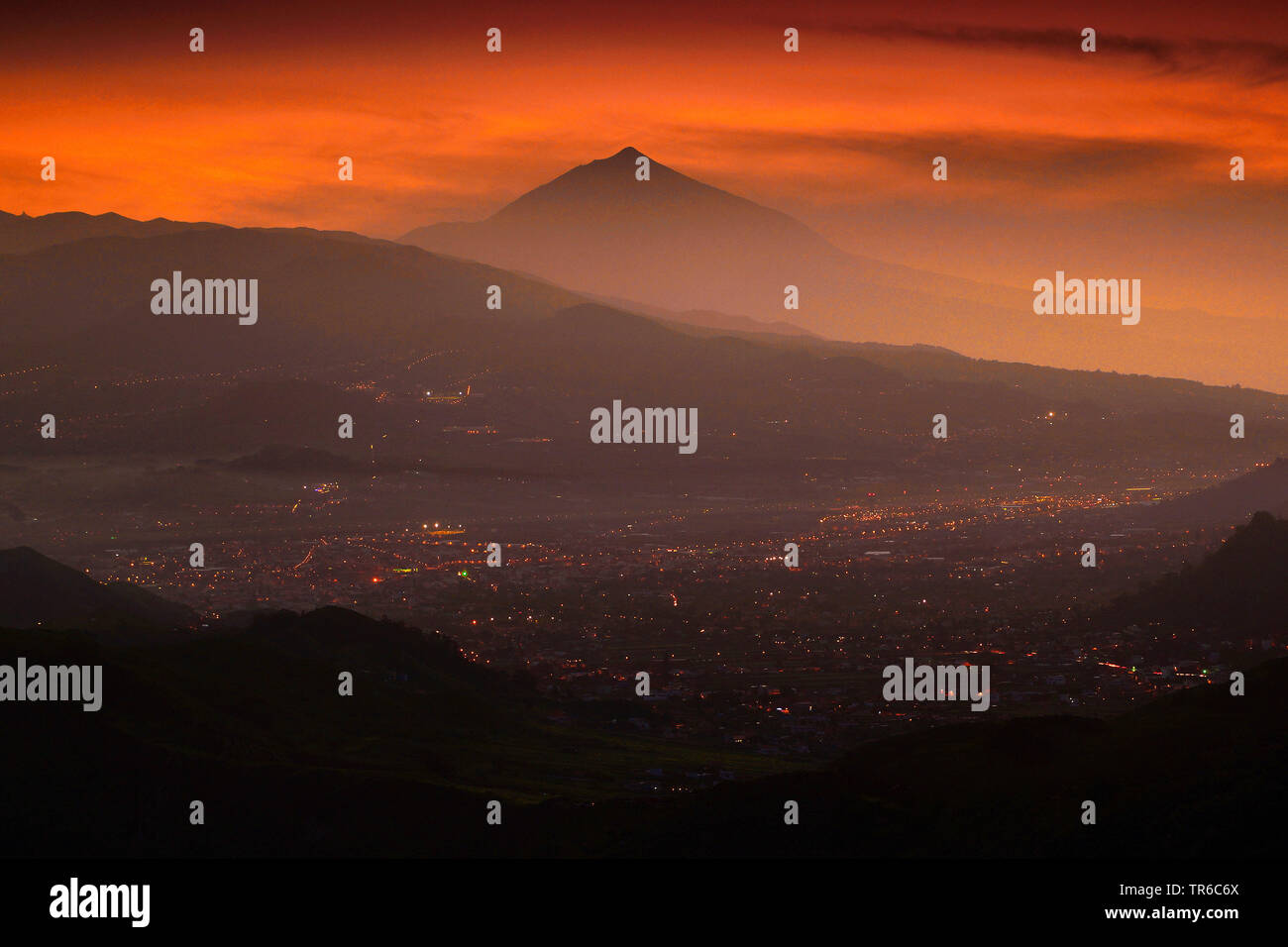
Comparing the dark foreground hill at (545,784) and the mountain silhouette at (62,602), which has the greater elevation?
the mountain silhouette at (62,602)

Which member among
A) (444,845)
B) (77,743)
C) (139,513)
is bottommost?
(444,845)

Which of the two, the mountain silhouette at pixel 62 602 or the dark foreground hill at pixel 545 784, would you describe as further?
the mountain silhouette at pixel 62 602

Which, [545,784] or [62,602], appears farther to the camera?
[62,602]

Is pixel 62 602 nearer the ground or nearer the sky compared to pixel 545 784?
nearer the sky

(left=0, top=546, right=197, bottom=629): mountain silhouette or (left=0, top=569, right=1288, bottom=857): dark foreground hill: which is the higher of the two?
(left=0, top=546, right=197, bottom=629): mountain silhouette

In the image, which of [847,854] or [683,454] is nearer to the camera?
[847,854]

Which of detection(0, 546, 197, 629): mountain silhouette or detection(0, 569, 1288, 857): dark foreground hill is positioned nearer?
detection(0, 569, 1288, 857): dark foreground hill

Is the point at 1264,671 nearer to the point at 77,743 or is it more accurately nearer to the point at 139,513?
the point at 77,743

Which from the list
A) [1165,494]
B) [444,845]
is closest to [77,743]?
[444,845]

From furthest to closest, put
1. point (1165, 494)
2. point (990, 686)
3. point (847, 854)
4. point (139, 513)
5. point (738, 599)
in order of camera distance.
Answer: point (1165, 494) → point (139, 513) → point (738, 599) → point (990, 686) → point (847, 854)

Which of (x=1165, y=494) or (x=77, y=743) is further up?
(x=1165, y=494)
